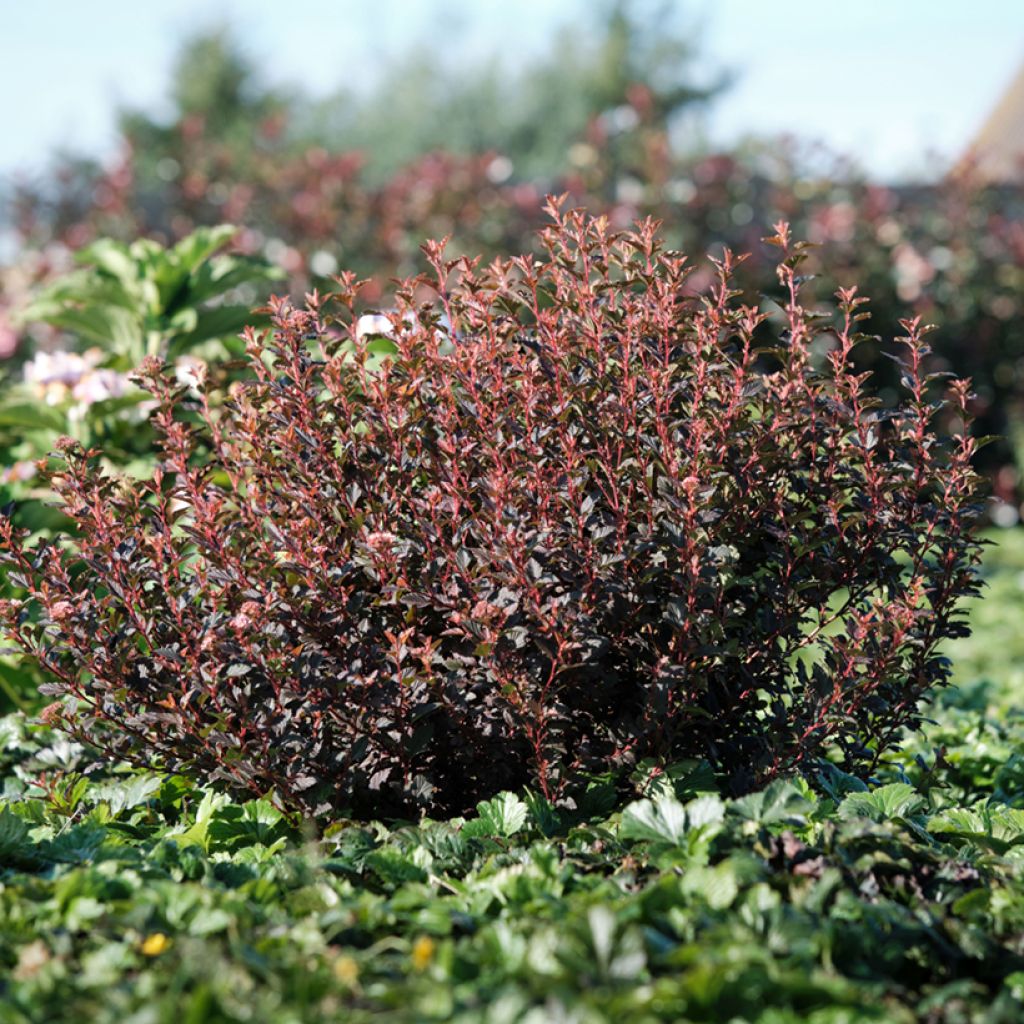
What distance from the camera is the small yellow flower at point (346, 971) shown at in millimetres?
1619

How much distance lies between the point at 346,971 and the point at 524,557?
2.80ft

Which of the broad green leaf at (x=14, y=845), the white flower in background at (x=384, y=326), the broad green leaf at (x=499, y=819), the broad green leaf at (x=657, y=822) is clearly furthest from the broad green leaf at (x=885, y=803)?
the broad green leaf at (x=14, y=845)

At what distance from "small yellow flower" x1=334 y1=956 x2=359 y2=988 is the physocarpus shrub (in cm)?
71

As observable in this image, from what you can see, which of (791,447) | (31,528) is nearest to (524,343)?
(791,447)

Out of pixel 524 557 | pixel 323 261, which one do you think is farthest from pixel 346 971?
pixel 323 261

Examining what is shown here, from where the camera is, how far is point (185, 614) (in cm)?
249

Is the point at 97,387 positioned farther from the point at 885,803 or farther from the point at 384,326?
the point at 885,803

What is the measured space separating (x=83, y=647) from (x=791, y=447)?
1.54m

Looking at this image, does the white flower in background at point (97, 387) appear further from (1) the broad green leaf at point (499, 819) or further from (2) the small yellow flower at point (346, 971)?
(2) the small yellow flower at point (346, 971)

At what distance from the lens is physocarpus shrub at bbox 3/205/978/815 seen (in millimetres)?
2336

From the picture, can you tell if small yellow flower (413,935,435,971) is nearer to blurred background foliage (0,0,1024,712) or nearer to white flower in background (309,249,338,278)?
blurred background foliage (0,0,1024,712)

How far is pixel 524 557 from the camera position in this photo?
7.34 ft

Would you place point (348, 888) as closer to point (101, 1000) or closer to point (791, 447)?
point (101, 1000)

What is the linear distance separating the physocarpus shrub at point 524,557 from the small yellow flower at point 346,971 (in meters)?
0.71
